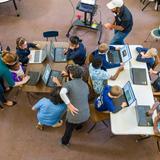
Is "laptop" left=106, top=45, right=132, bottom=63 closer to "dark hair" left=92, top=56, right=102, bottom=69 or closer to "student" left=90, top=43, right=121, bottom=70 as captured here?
"student" left=90, top=43, right=121, bottom=70

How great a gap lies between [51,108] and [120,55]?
56.6 inches

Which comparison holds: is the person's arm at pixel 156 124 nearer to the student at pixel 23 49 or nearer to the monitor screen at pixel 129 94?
the monitor screen at pixel 129 94

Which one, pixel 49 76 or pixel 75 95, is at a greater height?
pixel 75 95

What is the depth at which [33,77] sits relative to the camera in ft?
12.9

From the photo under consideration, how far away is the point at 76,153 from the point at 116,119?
2.94 feet

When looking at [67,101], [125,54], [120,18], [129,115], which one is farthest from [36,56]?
[129,115]

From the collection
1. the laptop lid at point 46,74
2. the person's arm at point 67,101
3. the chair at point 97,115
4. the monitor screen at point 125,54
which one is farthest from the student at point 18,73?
the monitor screen at point 125,54

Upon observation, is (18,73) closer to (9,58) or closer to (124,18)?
(9,58)

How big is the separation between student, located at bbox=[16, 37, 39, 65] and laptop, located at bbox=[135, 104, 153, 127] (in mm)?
1888

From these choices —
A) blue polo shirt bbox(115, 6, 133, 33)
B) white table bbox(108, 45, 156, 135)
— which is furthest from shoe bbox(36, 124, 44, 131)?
blue polo shirt bbox(115, 6, 133, 33)

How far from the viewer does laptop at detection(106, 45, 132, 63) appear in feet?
13.3

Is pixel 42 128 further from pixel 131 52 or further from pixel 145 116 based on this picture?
pixel 131 52

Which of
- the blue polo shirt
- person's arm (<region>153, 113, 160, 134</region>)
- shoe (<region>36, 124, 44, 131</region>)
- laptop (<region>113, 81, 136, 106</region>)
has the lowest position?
shoe (<region>36, 124, 44, 131</region>)

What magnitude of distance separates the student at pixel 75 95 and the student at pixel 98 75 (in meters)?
0.51
